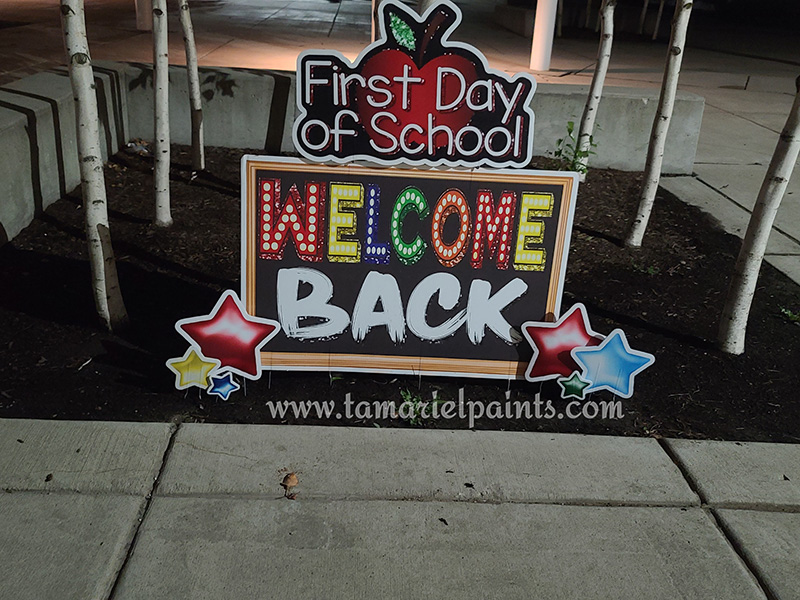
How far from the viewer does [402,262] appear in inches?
139

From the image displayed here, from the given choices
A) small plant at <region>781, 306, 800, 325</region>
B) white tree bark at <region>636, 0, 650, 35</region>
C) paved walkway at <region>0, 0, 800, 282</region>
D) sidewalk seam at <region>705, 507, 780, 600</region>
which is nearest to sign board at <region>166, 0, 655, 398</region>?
sidewalk seam at <region>705, 507, 780, 600</region>

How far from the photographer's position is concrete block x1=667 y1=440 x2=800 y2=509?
3037 millimetres

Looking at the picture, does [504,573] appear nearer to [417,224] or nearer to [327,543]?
[327,543]

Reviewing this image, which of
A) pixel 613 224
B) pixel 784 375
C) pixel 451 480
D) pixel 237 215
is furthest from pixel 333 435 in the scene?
pixel 613 224

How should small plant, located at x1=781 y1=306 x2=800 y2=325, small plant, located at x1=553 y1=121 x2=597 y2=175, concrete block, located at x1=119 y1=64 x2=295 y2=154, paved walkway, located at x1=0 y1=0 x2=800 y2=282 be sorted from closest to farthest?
1. small plant, located at x1=781 y1=306 x2=800 y2=325
2. small plant, located at x1=553 y1=121 x2=597 y2=175
3. concrete block, located at x1=119 y1=64 x2=295 y2=154
4. paved walkway, located at x1=0 y1=0 x2=800 y2=282

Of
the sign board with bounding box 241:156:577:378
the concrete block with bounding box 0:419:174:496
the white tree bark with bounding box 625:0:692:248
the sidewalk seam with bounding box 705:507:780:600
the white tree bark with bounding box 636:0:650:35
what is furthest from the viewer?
the white tree bark with bounding box 636:0:650:35

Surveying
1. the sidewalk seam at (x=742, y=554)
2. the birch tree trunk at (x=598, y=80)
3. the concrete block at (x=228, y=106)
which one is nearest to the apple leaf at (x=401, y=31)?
the sidewalk seam at (x=742, y=554)

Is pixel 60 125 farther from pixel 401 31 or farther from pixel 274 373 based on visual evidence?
pixel 401 31

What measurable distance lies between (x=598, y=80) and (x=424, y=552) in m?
4.57

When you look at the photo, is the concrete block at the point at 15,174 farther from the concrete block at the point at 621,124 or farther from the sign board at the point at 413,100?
the concrete block at the point at 621,124

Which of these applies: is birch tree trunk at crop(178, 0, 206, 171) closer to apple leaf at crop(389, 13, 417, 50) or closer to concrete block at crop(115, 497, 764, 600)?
apple leaf at crop(389, 13, 417, 50)

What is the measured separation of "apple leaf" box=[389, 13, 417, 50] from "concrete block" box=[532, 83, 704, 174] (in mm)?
4123

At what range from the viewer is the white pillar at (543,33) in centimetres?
1140

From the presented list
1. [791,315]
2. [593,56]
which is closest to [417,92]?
[791,315]
